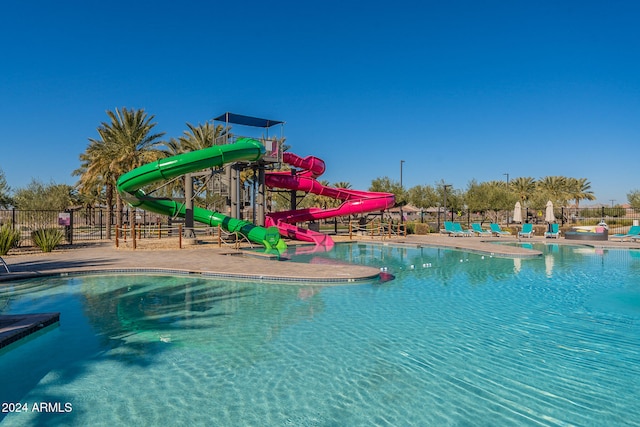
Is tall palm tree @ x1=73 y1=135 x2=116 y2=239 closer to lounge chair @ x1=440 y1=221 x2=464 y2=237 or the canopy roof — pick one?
the canopy roof

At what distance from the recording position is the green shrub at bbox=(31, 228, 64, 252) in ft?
57.9

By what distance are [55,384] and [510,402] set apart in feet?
19.2

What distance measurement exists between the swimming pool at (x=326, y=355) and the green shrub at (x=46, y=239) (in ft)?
23.8

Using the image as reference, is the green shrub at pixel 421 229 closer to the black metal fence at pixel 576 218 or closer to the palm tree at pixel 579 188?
the black metal fence at pixel 576 218

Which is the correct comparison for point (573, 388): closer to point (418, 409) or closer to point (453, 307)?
point (418, 409)

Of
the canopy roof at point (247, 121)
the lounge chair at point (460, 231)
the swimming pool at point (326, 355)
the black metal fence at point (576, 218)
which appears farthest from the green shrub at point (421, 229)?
the swimming pool at point (326, 355)

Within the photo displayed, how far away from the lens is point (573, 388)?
17.2 feet

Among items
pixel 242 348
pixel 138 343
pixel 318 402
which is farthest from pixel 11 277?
pixel 318 402

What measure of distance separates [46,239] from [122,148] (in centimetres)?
1144

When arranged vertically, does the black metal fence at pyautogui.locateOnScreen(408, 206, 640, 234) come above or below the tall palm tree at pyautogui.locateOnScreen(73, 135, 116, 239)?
below

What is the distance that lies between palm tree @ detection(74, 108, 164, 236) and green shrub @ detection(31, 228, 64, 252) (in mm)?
8236

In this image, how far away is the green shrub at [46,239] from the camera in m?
17.6

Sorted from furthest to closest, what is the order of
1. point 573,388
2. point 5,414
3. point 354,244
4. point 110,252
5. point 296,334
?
1. point 354,244
2. point 110,252
3. point 296,334
4. point 573,388
5. point 5,414

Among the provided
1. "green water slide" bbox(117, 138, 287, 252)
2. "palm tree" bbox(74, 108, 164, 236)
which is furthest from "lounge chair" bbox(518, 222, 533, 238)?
"palm tree" bbox(74, 108, 164, 236)
